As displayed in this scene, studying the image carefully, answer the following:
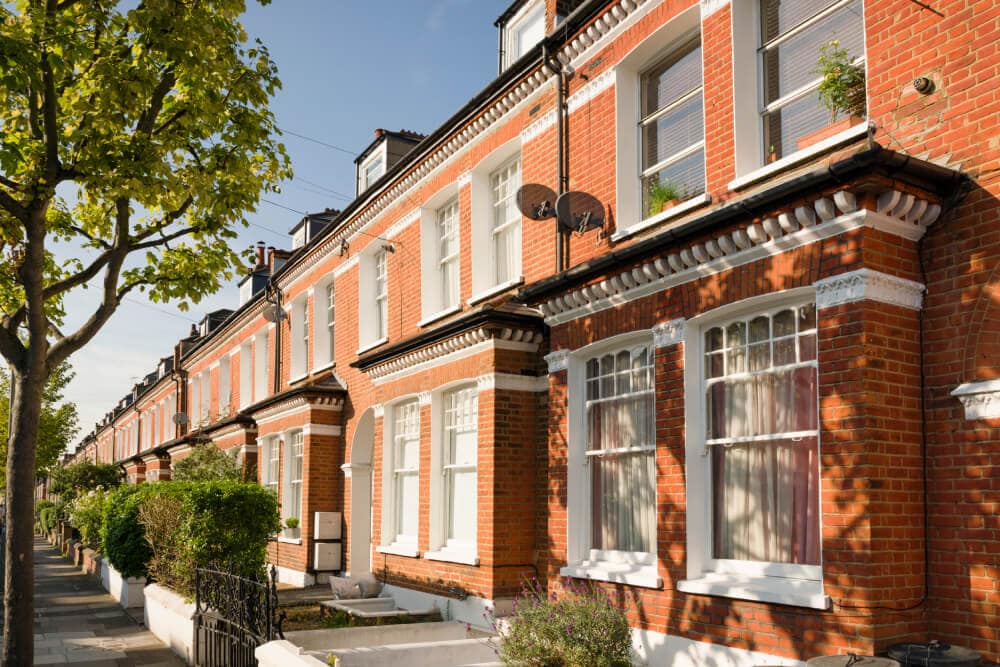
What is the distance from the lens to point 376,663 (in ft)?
30.1

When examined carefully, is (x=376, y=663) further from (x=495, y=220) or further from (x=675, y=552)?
(x=495, y=220)

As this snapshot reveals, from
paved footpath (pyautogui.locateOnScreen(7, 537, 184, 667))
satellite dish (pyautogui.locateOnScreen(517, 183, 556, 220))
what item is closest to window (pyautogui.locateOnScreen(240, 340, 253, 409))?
paved footpath (pyautogui.locateOnScreen(7, 537, 184, 667))

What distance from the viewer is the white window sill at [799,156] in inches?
284

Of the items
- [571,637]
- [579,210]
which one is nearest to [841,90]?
[579,210]

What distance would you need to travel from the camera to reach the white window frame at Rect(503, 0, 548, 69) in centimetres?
1291

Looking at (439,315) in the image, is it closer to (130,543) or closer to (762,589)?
(130,543)

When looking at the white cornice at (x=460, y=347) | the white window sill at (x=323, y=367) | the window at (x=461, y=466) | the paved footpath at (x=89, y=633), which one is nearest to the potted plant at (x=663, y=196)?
the white cornice at (x=460, y=347)

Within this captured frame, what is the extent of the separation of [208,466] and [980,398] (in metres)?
19.3

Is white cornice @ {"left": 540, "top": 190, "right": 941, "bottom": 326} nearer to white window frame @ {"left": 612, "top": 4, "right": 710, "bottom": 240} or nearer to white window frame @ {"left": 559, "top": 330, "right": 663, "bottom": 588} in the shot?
white window frame @ {"left": 559, "top": 330, "right": 663, "bottom": 588}

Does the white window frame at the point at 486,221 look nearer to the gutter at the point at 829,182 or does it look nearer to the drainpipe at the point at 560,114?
the drainpipe at the point at 560,114

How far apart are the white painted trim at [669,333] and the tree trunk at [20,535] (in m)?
6.45

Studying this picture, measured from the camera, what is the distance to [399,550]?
13562 millimetres

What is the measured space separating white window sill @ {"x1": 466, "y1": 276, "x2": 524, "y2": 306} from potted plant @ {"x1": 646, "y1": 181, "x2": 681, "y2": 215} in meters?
2.53

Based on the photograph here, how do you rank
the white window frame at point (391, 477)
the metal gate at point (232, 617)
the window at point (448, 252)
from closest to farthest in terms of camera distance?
the metal gate at point (232, 617), the white window frame at point (391, 477), the window at point (448, 252)
